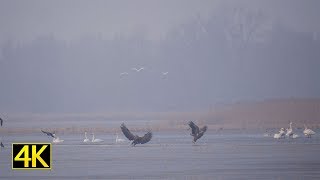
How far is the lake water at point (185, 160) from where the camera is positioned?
20.5 metres

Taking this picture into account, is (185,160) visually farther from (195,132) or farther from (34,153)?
(34,153)

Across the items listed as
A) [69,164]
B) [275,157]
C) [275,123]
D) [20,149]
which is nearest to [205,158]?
[275,157]

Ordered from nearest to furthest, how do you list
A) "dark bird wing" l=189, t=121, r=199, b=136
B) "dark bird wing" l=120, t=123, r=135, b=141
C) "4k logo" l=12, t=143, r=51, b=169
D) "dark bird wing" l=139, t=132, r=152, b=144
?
"4k logo" l=12, t=143, r=51, b=169
"dark bird wing" l=120, t=123, r=135, b=141
"dark bird wing" l=139, t=132, r=152, b=144
"dark bird wing" l=189, t=121, r=199, b=136

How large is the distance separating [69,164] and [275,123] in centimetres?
2121

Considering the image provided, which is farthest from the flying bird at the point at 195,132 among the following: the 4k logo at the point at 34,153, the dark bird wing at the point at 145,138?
the 4k logo at the point at 34,153

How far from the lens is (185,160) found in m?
24.3

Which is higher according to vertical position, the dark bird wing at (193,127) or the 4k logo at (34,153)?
the dark bird wing at (193,127)

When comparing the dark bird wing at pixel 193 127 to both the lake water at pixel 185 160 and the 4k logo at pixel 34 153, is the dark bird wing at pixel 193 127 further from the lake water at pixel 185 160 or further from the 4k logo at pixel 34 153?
the 4k logo at pixel 34 153

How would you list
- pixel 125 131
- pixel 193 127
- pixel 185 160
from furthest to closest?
1. pixel 193 127
2. pixel 125 131
3. pixel 185 160

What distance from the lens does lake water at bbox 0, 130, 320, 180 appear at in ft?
67.4

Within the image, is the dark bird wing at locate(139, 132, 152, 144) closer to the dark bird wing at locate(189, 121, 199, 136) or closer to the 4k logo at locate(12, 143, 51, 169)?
the dark bird wing at locate(189, 121, 199, 136)

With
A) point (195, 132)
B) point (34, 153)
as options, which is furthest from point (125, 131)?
point (34, 153)

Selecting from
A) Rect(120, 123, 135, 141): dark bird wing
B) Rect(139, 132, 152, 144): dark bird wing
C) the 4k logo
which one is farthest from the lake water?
the 4k logo

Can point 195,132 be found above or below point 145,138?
above
